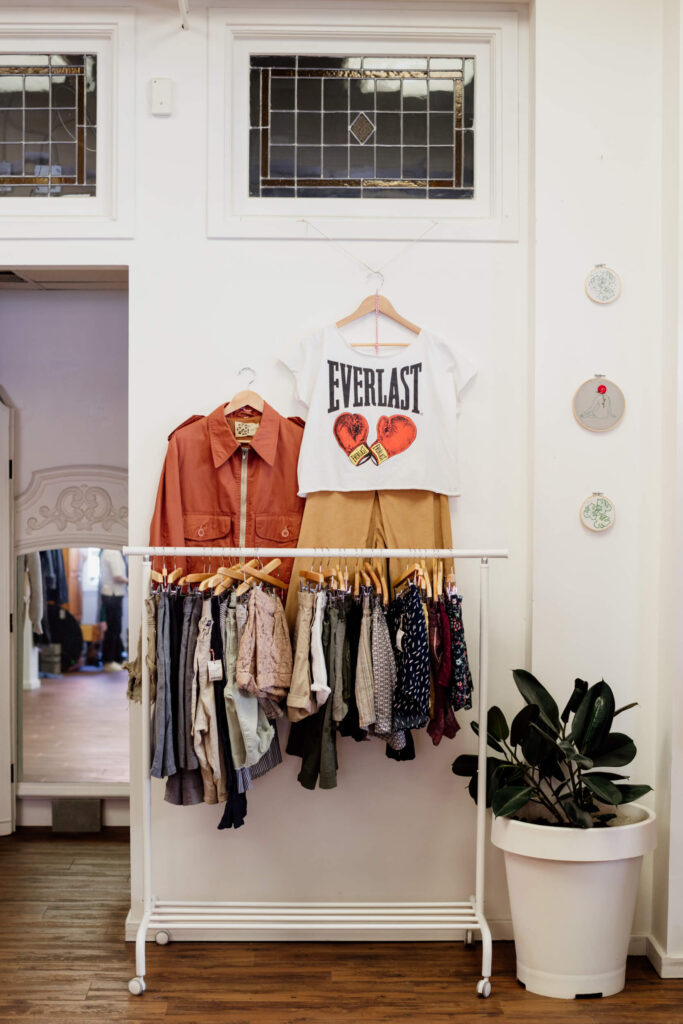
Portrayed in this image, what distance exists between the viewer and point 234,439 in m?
3.07

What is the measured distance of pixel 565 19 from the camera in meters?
3.07

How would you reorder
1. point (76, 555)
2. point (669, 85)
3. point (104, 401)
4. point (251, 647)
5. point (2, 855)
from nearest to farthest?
point (251, 647) → point (669, 85) → point (2, 855) → point (104, 401) → point (76, 555)

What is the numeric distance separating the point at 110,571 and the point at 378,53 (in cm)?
320

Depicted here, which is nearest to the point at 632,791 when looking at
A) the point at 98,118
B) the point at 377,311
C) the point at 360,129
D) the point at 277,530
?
the point at 277,530

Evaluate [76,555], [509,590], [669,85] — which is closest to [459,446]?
[509,590]

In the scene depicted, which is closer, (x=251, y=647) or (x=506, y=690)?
(x=251, y=647)

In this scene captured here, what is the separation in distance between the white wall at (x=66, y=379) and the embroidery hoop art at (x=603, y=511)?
231cm

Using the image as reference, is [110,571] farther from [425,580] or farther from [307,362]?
[425,580]

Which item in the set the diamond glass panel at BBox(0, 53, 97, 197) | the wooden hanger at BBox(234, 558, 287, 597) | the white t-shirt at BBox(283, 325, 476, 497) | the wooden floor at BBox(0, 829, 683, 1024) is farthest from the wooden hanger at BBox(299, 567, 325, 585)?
the diamond glass panel at BBox(0, 53, 97, 197)

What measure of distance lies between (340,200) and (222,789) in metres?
2.06

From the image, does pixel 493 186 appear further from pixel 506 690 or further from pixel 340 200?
pixel 506 690

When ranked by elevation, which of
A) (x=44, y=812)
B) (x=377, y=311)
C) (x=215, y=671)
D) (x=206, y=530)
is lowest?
(x=44, y=812)

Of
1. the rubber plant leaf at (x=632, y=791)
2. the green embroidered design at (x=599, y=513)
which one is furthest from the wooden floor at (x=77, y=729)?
the green embroidered design at (x=599, y=513)

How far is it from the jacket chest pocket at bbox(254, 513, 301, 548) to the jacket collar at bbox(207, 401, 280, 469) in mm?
199
